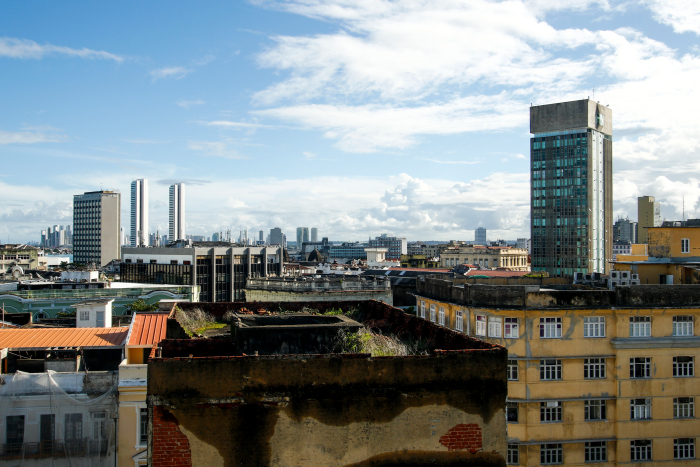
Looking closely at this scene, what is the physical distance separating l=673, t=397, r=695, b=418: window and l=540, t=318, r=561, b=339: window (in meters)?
6.83

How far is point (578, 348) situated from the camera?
27109 millimetres

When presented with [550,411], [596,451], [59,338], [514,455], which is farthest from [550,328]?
[59,338]

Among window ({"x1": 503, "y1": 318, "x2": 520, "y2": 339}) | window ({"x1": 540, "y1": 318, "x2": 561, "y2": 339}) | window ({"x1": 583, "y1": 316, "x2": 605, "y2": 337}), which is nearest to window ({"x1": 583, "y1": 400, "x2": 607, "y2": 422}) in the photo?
window ({"x1": 583, "y1": 316, "x2": 605, "y2": 337})

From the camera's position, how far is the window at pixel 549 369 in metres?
27.0

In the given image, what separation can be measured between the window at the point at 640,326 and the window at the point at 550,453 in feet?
22.1

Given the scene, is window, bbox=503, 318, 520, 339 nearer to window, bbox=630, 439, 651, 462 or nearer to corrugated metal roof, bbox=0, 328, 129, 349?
window, bbox=630, 439, 651, 462

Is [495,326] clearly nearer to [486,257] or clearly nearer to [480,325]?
[480,325]

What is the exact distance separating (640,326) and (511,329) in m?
6.39

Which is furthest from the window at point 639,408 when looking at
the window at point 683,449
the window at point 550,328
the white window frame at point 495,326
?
the white window frame at point 495,326

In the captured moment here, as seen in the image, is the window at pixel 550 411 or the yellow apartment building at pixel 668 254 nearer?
the window at pixel 550 411

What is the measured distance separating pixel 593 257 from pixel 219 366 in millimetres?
127913

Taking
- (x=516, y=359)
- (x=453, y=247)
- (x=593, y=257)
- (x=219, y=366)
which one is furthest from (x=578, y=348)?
(x=453, y=247)

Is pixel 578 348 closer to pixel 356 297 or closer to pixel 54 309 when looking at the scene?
pixel 356 297

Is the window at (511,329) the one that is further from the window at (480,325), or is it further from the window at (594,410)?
the window at (594,410)
